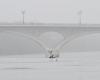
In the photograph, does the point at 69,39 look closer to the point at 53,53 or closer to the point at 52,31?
the point at 52,31

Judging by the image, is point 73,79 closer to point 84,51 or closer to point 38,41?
point 38,41

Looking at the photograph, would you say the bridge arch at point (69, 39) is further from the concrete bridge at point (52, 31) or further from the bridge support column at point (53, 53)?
the bridge support column at point (53, 53)

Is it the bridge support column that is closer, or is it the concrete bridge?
the concrete bridge

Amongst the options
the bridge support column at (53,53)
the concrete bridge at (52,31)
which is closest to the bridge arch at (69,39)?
the concrete bridge at (52,31)

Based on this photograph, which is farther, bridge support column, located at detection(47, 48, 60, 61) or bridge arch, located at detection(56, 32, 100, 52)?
bridge support column, located at detection(47, 48, 60, 61)

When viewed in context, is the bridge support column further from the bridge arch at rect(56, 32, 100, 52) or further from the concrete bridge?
the bridge arch at rect(56, 32, 100, 52)

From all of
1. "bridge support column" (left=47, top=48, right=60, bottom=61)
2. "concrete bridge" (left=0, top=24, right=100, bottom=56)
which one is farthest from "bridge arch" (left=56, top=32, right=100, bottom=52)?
"bridge support column" (left=47, top=48, right=60, bottom=61)

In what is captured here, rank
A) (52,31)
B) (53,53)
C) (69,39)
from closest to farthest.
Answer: (69,39)
(52,31)
(53,53)

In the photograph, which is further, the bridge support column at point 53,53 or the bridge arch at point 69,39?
the bridge support column at point 53,53

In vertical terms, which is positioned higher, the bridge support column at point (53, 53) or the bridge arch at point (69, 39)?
the bridge arch at point (69, 39)

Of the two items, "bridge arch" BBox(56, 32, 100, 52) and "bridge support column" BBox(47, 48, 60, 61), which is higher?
"bridge arch" BBox(56, 32, 100, 52)

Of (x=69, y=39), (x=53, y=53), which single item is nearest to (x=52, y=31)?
(x=69, y=39)

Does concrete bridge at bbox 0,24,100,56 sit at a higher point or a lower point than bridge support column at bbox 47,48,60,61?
higher

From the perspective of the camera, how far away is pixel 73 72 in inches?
1088
